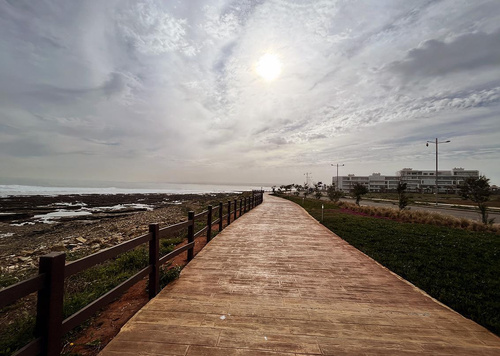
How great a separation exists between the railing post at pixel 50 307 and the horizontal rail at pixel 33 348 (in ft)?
0.09

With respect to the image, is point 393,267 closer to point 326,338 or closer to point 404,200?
point 326,338

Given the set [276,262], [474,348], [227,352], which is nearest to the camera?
[227,352]

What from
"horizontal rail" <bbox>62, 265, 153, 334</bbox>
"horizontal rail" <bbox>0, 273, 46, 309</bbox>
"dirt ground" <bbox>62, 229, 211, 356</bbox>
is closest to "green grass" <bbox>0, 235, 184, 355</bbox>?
"dirt ground" <bbox>62, 229, 211, 356</bbox>

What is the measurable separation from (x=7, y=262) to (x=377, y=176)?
148860mm

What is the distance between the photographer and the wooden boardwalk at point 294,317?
2693 millimetres

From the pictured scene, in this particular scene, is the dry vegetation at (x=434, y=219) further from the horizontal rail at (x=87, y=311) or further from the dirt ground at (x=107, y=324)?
the horizontal rail at (x=87, y=311)

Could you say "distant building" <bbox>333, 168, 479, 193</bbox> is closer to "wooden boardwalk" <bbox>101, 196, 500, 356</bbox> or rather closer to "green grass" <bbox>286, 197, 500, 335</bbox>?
"green grass" <bbox>286, 197, 500, 335</bbox>

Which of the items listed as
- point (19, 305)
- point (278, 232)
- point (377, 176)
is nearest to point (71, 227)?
point (19, 305)

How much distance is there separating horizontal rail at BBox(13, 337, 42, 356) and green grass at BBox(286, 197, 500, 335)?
5495 mm

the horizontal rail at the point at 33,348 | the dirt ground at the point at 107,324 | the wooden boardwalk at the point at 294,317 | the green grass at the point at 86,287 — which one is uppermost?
the horizontal rail at the point at 33,348

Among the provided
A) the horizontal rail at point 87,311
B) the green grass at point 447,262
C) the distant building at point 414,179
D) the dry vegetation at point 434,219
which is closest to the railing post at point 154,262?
the horizontal rail at point 87,311

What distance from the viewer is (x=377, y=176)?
132 m

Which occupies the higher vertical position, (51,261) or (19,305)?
(51,261)

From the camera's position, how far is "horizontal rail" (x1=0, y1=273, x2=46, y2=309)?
5.94ft
